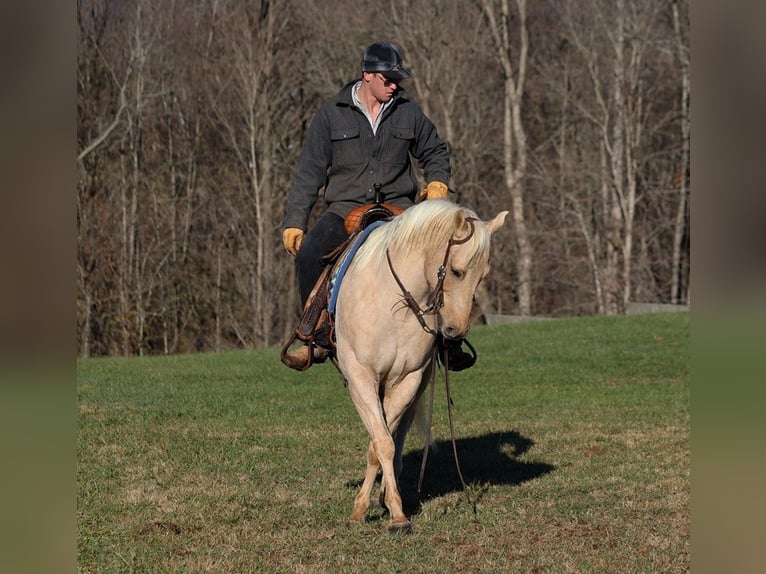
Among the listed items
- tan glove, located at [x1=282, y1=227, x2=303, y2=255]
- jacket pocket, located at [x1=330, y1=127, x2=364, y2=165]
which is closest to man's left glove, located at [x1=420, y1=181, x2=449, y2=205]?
jacket pocket, located at [x1=330, y1=127, x2=364, y2=165]

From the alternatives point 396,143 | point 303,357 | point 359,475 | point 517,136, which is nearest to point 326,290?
point 303,357

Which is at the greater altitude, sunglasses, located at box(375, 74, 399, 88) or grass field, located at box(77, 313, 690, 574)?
sunglasses, located at box(375, 74, 399, 88)

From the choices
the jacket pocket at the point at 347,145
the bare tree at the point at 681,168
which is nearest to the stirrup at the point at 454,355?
the jacket pocket at the point at 347,145

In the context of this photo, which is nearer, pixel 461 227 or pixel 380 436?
pixel 461 227

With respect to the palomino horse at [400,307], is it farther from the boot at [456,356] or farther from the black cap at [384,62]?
the black cap at [384,62]

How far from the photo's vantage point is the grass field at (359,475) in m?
6.35

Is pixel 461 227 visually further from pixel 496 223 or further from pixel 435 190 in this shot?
pixel 435 190

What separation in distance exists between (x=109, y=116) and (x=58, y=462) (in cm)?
3350

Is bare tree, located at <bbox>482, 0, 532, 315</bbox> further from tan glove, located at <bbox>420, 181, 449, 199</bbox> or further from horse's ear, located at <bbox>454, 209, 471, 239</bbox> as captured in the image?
horse's ear, located at <bbox>454, 209, 471, 239</bbox>

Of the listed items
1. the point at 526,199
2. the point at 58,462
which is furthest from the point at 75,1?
the point at 526,199

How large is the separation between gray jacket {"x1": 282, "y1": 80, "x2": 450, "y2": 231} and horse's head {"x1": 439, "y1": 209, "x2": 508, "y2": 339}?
145 centimetres

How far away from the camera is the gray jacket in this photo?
7.77 meters

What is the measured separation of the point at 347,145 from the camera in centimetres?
778

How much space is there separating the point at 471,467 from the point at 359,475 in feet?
3.71
